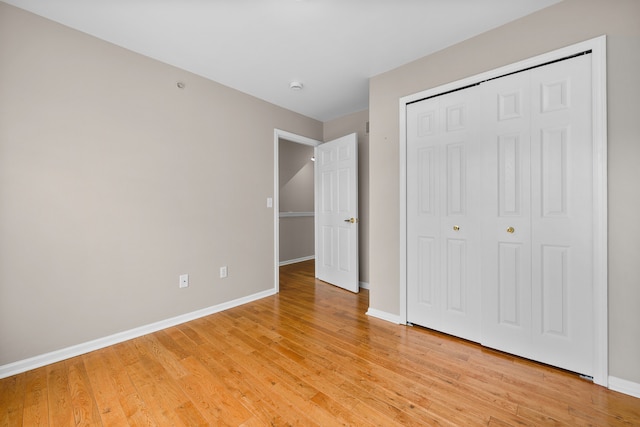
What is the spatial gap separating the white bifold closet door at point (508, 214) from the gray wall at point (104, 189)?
81.3 inches

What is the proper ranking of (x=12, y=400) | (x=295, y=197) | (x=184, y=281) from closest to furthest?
1. (x=12, y=400)
2. (x=184, y=281)
3. (x=295, y=197)

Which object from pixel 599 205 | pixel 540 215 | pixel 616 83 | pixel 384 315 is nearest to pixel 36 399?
pixel 384 315

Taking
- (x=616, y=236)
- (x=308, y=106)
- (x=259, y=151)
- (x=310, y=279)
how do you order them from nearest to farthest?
(x=616, y=236) → (x=259, y=151) → (x=308, y=106) → (x=310, y=279)

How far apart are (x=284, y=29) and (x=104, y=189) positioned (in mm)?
1951

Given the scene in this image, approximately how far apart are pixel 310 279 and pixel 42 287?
300cm

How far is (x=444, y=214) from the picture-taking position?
2.34 meters

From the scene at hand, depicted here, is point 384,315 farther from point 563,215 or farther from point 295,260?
point 295,260

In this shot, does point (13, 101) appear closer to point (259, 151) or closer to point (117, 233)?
point (117, 233)

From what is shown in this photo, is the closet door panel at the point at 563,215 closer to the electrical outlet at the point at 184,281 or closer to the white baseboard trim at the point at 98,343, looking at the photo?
the white baseboard trim at the point at 98,343

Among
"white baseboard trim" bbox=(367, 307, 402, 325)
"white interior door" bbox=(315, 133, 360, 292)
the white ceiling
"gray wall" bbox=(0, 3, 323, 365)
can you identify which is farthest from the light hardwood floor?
the white ceiling

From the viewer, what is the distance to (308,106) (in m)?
3.62

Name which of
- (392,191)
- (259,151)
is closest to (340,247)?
(392,191)

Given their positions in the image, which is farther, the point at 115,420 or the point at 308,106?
the point at 308,106

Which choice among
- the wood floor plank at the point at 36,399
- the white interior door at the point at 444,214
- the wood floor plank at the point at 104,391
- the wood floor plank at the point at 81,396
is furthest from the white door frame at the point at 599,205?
the wood floor plank at the point at 36,399
